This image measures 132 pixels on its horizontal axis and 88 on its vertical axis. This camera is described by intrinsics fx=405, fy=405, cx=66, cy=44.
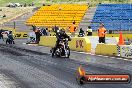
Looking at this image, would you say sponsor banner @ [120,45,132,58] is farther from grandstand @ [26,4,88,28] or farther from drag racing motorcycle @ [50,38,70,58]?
grandstand @ [26,4,88,28]

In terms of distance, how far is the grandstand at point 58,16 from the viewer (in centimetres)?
7144

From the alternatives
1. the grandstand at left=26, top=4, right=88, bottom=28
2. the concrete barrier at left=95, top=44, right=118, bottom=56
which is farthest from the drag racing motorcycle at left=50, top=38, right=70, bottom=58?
the grandstand at left=26, top=4, right=88, bottom=28

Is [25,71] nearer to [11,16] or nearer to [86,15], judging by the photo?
[86,15]

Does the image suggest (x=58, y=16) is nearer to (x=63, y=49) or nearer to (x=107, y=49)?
(x=107, y=49)

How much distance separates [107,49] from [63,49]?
13.0 ft

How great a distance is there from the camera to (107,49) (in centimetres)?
2523

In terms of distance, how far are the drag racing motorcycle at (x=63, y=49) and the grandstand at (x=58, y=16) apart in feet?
151

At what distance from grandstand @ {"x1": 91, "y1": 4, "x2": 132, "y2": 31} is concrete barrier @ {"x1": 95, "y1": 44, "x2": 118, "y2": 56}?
32.3 m

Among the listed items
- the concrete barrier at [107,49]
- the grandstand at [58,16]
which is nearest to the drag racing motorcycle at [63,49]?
the concrete barrier at [107,49]

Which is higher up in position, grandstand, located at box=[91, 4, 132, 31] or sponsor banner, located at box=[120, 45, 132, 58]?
grandstand, located at box=[91, 4, 132, 31]

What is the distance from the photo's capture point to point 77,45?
30453 millimetres

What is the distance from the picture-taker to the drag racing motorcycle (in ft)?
73.5

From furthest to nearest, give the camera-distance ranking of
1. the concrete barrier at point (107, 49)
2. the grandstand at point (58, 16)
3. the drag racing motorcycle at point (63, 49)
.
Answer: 1. the grandstand at point (58, 16)
2. the concrete barrier at point (107, 49)
3. the drag racing motorcycle at point (63, 49)

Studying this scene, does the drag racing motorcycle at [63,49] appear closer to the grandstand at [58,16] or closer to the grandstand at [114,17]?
the grandstand at [114,17]
